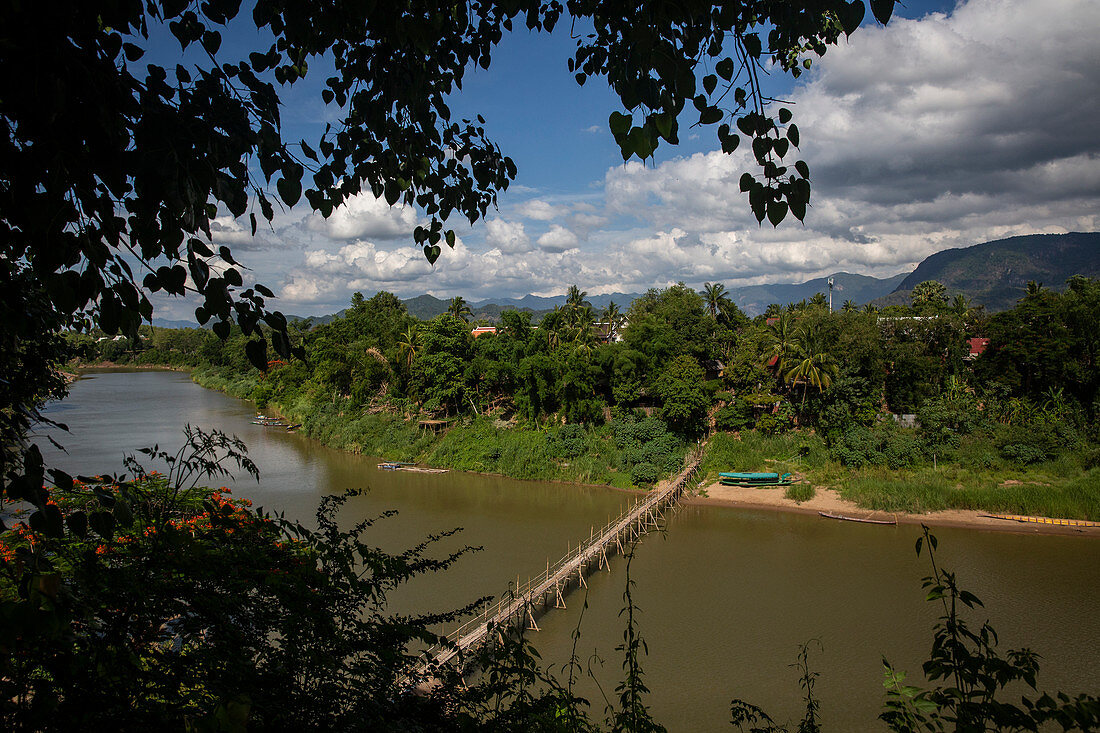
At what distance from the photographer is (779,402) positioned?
1862cm

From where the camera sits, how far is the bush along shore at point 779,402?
1530 centimetres

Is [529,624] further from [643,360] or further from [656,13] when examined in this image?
[643,360]

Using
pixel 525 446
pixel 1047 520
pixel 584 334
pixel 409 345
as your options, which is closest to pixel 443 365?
pixel 409 345

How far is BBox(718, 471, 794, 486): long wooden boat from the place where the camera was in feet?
53.1

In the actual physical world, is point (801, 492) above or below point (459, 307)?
below

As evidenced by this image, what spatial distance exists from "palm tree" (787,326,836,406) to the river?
16.2 ft

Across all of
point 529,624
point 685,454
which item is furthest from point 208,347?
point 529,624

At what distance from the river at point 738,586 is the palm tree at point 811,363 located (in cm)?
495

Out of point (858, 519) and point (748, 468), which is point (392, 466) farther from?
point (858, 519)

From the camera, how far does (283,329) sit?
1.15 m

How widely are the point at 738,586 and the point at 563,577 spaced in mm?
3193

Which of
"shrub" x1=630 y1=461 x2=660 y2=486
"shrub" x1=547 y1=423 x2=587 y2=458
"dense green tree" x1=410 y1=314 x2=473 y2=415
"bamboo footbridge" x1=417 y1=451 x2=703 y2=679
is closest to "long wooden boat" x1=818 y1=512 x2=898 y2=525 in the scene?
"bamboo footbridge" x1=417 y1=451 x2=703 y2=679

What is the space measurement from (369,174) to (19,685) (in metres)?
1.60

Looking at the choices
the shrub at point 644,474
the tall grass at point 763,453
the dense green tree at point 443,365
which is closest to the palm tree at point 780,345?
the tall grass at point 763,453
